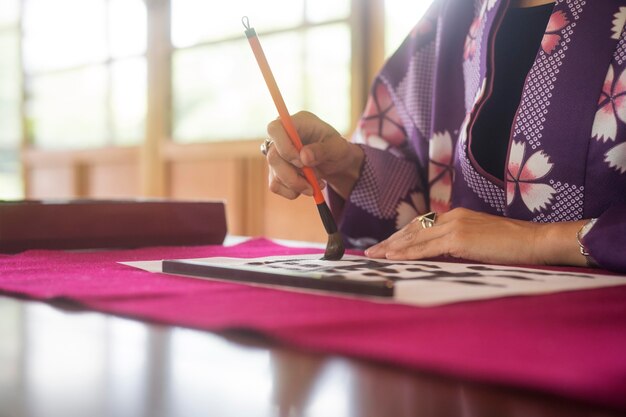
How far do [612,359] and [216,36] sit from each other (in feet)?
11.8

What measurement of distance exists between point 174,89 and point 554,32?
3.27 metres

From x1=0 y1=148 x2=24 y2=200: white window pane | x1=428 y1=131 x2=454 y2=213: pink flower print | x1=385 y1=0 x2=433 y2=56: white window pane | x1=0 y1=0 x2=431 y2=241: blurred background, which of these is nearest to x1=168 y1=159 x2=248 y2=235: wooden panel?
x1=0 y1=0 x2=431 y2=241: blurred background

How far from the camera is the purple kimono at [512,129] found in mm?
841

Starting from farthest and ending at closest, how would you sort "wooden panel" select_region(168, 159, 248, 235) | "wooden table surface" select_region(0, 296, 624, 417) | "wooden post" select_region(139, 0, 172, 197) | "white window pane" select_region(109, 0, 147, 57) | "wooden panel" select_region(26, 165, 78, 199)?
"wooden panel" select_region(26, 165, 78, 199), "white window pane" select_region(109, 0, 147, 57), "wooden post" select_region(139, 0, 172, 197), "wooden panel" select_region(168, 159, 248, 235), "wooden table surface" select_region(0, 296, 624, 417)

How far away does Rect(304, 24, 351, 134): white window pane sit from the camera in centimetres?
303

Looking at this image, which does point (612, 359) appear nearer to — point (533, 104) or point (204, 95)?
point (533, 104)

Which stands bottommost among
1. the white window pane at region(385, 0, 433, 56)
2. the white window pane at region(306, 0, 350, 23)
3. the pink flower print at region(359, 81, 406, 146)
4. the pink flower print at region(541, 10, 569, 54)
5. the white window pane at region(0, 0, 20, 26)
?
the pink flower print at region(359, 81, 406, 146)

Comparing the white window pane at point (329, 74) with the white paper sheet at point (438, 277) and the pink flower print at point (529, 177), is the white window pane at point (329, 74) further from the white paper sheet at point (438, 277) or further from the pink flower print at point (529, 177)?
the white paper sheet at point (438, 277)

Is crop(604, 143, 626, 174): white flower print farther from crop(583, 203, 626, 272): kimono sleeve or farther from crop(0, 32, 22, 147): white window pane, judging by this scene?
crop(0, 32, 22, 147): white window pane

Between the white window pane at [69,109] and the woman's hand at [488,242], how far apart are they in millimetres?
3993

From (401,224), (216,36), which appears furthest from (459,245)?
(216,36)

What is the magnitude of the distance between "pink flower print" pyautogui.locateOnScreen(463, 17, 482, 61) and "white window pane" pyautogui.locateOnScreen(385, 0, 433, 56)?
174 centimetres

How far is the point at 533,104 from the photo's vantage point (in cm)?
89

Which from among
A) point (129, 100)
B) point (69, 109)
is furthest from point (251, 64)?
point (69, 109)
